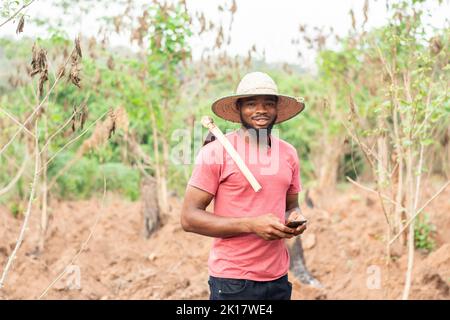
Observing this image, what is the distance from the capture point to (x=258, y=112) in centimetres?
308

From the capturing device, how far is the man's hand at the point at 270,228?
276 centimetres

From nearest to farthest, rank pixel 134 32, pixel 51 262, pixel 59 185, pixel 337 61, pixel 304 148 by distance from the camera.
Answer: pixel 134 32 → pixel 51 262 → pixel 337 61 → pixel 59 185 → pixel 304 148

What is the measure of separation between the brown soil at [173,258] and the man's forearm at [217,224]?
110 inches

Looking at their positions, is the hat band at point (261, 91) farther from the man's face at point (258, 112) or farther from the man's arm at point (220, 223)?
the man's arm at point (220, 223)

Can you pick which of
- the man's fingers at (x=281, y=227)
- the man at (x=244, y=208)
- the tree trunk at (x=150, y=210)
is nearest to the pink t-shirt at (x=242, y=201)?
the man at (x=244, y=208)

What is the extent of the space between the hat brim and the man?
0.18 metres

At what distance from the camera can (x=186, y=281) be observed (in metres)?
6.40

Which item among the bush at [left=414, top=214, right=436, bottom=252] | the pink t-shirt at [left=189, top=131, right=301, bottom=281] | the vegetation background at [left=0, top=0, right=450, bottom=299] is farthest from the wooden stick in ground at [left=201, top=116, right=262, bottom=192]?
the bush at [left=414, top=214, right=436, bottom=252]

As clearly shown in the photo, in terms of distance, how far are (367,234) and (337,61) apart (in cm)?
241

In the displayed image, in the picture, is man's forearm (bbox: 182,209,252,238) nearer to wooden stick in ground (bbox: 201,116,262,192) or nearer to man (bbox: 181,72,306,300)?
man (bbox: 181,72,306,300)

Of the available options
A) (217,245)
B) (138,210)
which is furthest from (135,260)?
(217,245)

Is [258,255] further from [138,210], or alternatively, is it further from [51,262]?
[138,210]

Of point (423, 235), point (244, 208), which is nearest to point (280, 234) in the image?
point (244, 208)

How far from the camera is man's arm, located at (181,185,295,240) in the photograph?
2.77 metres
